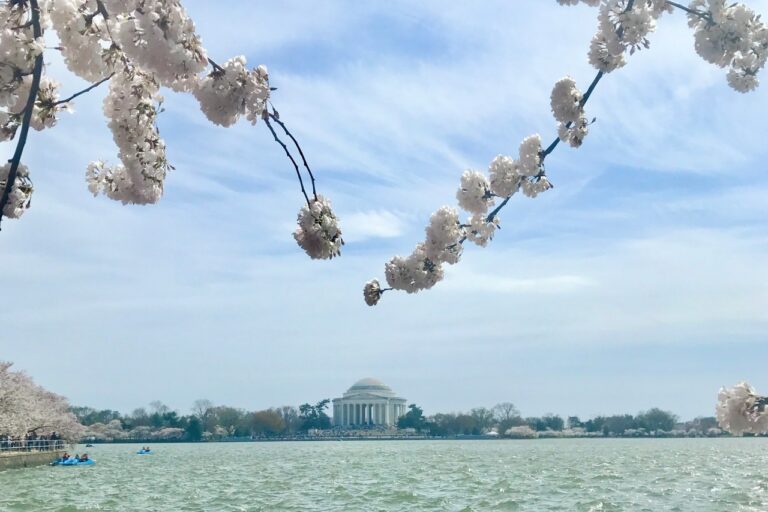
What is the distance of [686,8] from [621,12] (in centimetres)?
33

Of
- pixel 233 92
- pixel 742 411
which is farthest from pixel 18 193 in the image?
pixel 742 411

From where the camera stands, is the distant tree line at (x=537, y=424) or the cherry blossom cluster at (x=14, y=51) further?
the distant tree line at (x=537, y=424)

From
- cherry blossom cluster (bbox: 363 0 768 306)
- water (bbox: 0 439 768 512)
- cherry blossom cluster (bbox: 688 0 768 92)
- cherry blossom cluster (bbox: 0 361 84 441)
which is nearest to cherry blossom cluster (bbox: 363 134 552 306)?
cherry blossom cluster (bbox: 363 0 768 306)

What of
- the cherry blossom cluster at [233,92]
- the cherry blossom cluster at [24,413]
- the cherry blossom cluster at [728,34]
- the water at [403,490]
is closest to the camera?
the cherry blossom cluster at [233,92]

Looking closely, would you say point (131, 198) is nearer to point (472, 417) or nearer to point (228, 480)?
point (228, 480)

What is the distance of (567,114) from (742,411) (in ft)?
7.09

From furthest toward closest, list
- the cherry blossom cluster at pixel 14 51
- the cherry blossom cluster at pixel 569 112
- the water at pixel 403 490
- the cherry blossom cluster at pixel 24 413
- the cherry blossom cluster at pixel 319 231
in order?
the cherry blossom cluster at pixel 24 413
the water at pixel 403 490
the cherry blossom cluster at pixel 569 112
the cherry blossom cluster at pixel 319 231
the cherry blossom cluster at pixel 14 51

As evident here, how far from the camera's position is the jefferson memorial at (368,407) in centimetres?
15900

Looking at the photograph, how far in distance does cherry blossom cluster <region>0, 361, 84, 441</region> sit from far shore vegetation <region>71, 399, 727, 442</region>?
76.6 meters

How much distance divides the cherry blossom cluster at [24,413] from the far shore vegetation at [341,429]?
251ft

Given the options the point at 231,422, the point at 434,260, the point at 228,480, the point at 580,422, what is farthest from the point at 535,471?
the point at 580,422

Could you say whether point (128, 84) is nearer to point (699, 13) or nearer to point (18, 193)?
point (18, 193)

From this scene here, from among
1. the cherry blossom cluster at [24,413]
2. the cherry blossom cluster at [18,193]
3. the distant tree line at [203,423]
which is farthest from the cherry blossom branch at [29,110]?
the distant tree line at [203,423]

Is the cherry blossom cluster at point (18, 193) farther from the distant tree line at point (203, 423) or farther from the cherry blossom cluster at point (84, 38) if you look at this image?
the distant tree line at point (203, 423)
